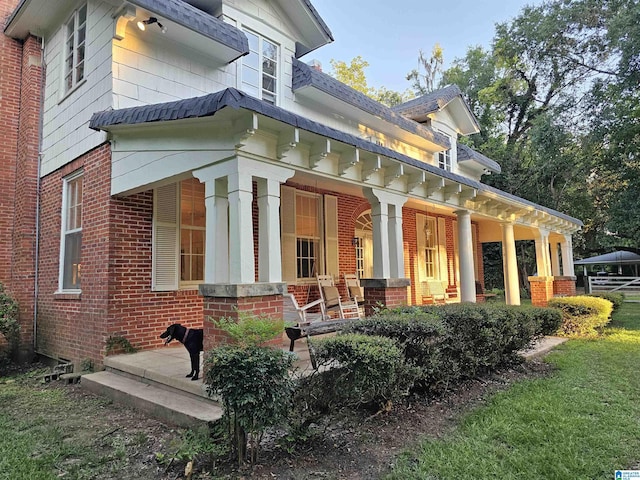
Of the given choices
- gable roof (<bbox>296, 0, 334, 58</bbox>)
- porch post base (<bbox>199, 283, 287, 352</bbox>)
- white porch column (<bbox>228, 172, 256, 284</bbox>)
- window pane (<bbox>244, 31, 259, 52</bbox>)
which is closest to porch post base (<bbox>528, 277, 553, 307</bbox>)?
gable roof (<bbox>296, 0, 334, 58</bbox>)

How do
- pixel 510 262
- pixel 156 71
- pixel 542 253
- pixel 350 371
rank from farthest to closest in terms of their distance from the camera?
pixel 542 253 → pixel 510 262 → pixel 156 71 → pixel 350 371

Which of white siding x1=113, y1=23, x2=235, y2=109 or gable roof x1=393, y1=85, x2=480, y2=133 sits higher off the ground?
gable roof x1=393, y1=85, x2=480, y2=133

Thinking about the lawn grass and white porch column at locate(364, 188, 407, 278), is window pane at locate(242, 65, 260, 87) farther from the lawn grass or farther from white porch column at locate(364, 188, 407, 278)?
the lawn grass

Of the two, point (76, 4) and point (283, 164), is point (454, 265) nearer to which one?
point (283, 164)

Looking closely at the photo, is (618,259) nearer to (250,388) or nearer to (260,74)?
(260,74)

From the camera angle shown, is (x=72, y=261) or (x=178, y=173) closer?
(x=178, y=173)

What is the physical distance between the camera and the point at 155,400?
435cm

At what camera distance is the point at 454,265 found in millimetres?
14141

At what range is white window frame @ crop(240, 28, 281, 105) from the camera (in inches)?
305

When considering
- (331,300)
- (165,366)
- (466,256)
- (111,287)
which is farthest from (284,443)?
(466,256)

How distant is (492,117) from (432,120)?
15.6 metres

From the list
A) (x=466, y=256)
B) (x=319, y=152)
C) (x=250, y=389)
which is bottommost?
(x=250, y=389)

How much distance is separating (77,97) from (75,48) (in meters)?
1.08

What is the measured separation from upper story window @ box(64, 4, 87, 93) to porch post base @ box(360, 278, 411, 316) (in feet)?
19.8
